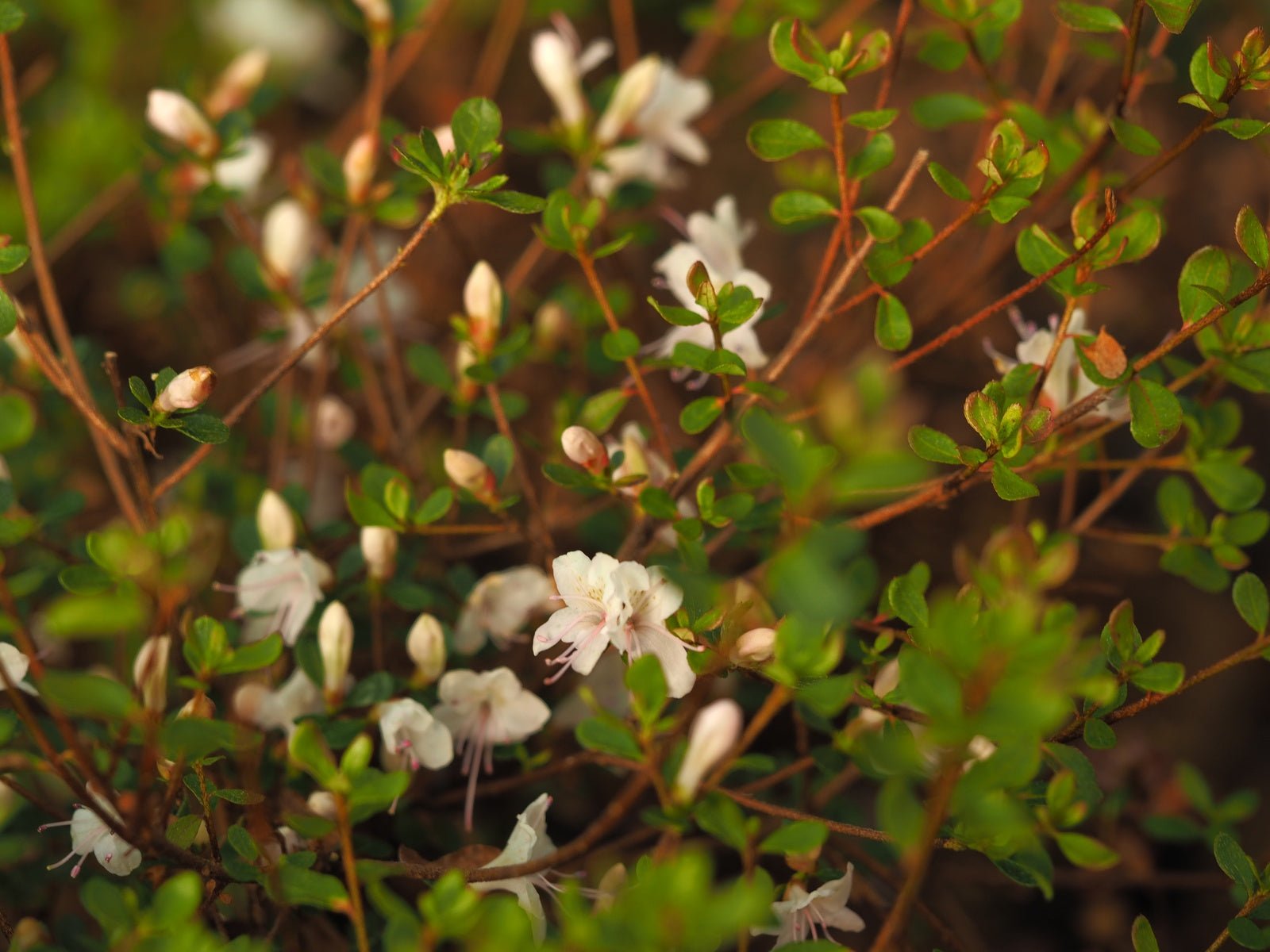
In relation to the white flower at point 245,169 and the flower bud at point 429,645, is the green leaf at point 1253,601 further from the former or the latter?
the white flower at point 245,169

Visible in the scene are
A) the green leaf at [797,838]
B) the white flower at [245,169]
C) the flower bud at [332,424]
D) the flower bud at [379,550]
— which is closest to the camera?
the green leaf at [797,838]

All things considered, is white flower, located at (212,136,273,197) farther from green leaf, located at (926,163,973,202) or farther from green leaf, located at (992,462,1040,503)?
green leaf, located at (992,462,1040,503)

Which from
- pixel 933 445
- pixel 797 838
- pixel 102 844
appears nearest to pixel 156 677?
pixel 102 844

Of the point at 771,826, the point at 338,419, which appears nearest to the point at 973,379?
the point at 771,826

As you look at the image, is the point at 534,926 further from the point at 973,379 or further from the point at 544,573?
the point at 973,379

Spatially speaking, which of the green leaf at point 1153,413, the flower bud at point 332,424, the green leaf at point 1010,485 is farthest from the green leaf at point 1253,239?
the flower bud at point 332,424

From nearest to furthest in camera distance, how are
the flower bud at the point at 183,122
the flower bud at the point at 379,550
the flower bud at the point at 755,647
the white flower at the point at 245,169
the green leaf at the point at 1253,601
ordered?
1. the flower bud at the point at 755,647
2. the green leaf at the point at 1253,601
3. the flower bud at the point at 379,550
4. the flower bud at the point at 183,122
5. the white flower at the point at 245,169
